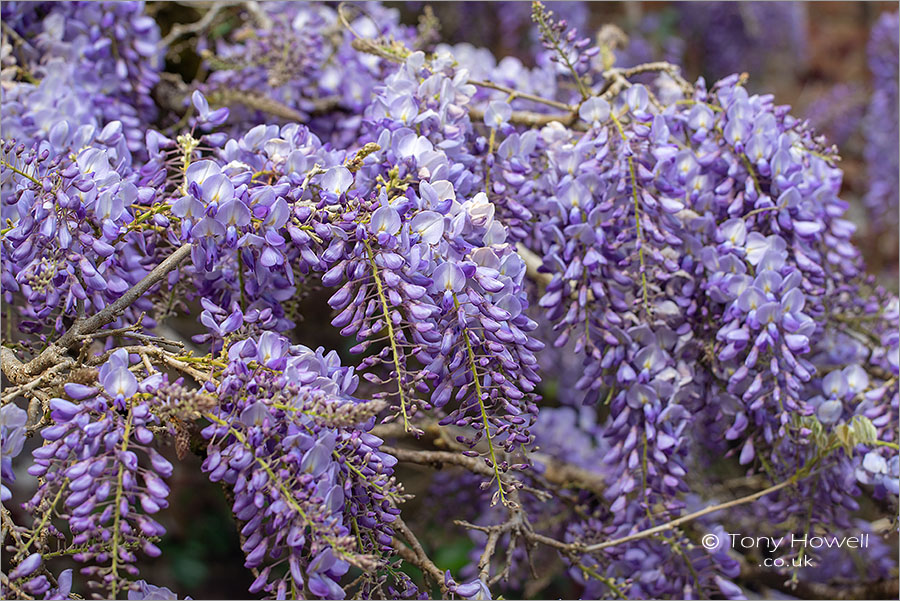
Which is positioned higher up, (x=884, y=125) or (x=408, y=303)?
(x=884, y=125)

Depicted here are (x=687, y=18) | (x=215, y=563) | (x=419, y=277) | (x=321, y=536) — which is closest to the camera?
(x=321, y=536)

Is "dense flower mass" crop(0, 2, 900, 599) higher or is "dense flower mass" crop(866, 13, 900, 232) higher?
"dense flower mass" crop(866, 13, 900, 232)

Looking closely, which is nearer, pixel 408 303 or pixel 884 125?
pixel 408 303

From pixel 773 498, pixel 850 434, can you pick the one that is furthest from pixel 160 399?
pixel 773 498

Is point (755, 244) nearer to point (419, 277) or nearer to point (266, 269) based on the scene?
point (419, 277)

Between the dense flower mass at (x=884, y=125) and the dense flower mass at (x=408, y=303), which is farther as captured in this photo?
the dense flower mass at (x=884, y=125)

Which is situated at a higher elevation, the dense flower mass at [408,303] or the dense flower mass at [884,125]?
the dense flower mass at [884,125]

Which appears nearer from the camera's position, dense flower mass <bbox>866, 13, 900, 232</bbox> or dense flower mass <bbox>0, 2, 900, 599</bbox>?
dense flower mass <bbox>0, 2, 900, 599</bbox>

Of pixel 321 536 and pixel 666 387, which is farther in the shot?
pixel 666 387
